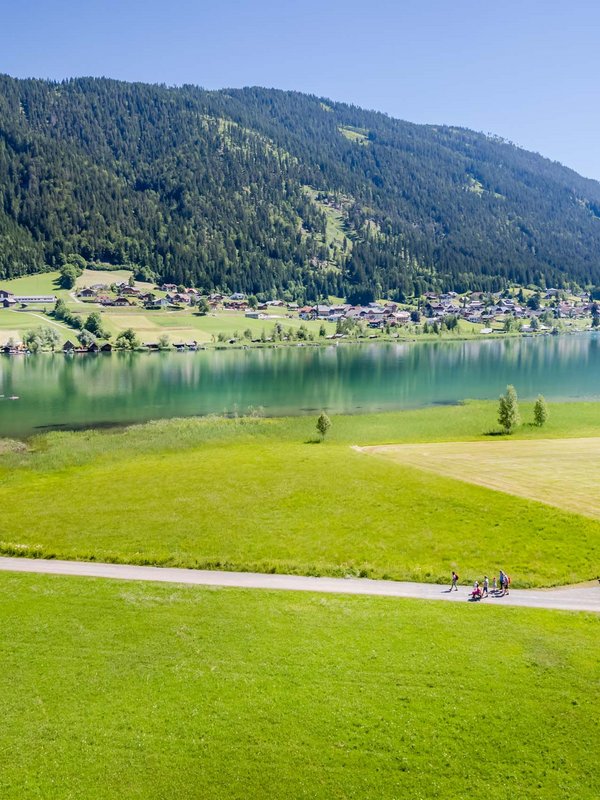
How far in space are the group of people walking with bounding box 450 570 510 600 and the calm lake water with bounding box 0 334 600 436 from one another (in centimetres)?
6869

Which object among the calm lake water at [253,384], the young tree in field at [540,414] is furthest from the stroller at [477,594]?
the calm lake water at [253,384]

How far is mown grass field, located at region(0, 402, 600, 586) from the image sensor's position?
39844mm

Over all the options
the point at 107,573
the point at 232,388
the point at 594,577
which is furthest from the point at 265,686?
the point at 232,388

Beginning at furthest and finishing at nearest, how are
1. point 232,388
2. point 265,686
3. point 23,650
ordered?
point 232,388
point 23,650
point 265,686

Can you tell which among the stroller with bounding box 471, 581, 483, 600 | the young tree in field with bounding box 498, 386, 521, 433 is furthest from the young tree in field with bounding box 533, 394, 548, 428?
the stroller with bounding box 471, 581, 483, 600

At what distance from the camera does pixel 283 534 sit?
44.1 m

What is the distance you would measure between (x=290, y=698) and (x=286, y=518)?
21631 millimetres

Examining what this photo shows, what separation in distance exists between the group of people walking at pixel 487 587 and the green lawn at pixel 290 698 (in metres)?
1.44

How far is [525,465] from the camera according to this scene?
59.6m

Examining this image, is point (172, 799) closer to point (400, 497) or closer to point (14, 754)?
point (14, 754)

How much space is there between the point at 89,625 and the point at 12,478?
35.7 m

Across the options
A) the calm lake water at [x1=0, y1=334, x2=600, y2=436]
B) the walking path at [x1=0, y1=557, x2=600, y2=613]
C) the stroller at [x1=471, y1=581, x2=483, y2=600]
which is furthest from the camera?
the calm lake water at [x1=0, y1=334, x2=600, y2=436]

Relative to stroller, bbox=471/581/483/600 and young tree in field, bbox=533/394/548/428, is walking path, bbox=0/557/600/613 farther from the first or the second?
young tree in field, bbox=533/394/548/428

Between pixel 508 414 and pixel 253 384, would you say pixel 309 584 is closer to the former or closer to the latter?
pixel 508 414
